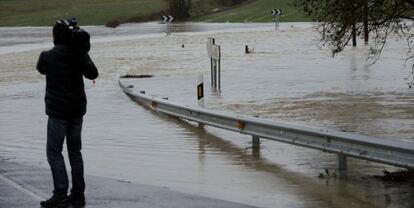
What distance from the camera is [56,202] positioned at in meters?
9.54

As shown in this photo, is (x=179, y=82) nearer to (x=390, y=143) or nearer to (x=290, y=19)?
(x=390, y=143)

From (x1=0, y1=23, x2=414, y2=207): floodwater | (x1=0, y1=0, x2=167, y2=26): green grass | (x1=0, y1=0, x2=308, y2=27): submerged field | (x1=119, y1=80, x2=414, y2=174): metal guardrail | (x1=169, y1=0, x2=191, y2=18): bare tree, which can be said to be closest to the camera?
(x1=119, y1=80, x2=414, y2=174): metal guardrail

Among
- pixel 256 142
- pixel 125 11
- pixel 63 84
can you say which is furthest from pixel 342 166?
pixel 125 11

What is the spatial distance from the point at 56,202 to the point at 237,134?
22.2 feet

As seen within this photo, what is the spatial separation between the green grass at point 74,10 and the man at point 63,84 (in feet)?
306

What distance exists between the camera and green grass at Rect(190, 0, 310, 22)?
93.4 meters

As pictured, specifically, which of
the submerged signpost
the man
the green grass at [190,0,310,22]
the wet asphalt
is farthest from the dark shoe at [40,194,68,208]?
the green grass at [190,0,310,22]

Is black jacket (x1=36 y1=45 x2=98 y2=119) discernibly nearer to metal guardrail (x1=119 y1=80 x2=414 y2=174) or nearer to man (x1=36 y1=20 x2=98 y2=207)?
man (x1=36 y1=20 x2=98 y2=207)

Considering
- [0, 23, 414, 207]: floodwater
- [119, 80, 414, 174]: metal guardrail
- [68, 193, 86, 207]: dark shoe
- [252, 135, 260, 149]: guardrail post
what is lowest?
[0, 23, 414, 207]: floodwater

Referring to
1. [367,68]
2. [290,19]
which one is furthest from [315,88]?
[290,19]

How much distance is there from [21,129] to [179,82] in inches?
433

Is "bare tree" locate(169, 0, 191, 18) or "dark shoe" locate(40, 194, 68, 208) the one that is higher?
"bare tree" locate(169, 0, 191, 18)

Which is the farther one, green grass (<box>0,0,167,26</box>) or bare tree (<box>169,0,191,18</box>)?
green grass (<box>0,0,167,26</box>)

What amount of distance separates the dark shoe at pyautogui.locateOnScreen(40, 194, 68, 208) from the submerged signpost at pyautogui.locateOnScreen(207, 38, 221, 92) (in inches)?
553
